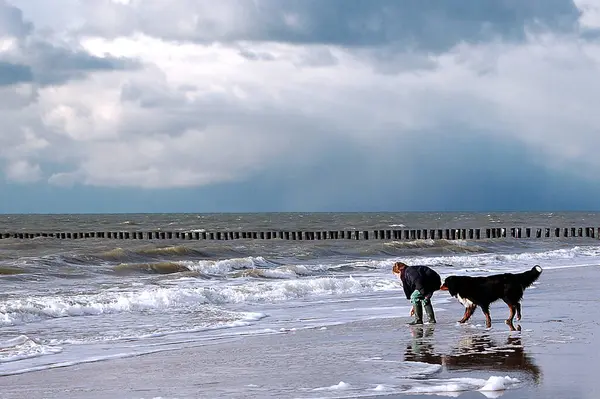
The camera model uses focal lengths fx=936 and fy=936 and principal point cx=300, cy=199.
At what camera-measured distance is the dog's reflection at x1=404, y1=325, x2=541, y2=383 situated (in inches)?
395

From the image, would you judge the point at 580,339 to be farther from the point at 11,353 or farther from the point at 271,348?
the point at 11,353

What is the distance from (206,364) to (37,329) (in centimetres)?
499

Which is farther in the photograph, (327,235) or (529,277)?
(327,235)

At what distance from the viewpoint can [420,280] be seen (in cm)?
1398

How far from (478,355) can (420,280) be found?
3.19m

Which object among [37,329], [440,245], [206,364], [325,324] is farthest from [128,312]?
[440,245]

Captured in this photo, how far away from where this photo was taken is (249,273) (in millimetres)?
Answer: 27469

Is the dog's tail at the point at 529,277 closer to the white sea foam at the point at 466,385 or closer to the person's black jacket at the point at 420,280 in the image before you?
the person's black jacket at the point at 420,280

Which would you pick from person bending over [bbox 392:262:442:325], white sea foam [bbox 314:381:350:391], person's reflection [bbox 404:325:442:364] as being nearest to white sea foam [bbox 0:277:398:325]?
person bending over [bbox 392:262:442:325]

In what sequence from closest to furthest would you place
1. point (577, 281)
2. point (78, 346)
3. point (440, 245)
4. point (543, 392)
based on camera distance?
point (543, 392)
point (78, 346)
point (577, 281)
point (440, 245)

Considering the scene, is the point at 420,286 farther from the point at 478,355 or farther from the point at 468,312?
the point at 478,355

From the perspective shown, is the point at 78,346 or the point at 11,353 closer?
the point at 11,353

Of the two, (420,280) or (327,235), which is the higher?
(420,280)

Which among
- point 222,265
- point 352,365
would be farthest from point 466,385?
point 222,265
